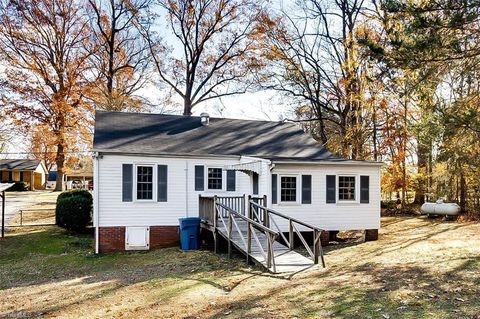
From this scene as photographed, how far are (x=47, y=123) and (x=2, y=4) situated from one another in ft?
27.9

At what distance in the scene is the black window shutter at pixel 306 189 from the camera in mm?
14523

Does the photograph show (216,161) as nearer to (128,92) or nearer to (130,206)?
(130,206)

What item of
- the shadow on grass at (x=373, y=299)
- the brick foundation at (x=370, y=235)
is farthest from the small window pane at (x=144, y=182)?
the brick foundation at (x=370, y=235)

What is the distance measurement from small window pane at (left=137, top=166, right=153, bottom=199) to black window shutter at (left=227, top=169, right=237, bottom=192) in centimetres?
298

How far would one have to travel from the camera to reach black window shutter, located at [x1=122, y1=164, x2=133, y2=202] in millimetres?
14273

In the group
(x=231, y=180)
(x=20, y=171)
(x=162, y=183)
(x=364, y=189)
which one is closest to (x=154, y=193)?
(x=162, y=183)

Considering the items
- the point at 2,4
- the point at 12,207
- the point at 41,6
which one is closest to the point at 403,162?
the point at 12,207

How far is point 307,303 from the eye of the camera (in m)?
6.84

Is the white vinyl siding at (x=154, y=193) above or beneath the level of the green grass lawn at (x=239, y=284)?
above

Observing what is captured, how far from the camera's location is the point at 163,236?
48.5 feet

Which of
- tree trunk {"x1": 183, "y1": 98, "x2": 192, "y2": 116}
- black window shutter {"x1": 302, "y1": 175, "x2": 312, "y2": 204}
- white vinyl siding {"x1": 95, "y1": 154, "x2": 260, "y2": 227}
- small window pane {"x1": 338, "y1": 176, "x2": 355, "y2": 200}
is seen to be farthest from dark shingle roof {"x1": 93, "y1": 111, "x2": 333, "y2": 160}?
tree trunk {"x1": 183, "y1": 98, "x2": 192, "y2": 116}

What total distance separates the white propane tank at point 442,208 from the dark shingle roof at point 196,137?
8498 mm

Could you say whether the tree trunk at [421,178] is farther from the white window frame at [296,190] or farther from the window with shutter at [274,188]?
the window with shutter at [274,188]

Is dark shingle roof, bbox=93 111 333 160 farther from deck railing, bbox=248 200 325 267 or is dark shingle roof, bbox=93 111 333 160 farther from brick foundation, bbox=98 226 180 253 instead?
brick foundation, bbox=98 226 180 253
